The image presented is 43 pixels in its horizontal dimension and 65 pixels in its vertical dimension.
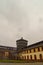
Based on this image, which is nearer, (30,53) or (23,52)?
(30,53)

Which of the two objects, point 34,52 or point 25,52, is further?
point 25,52

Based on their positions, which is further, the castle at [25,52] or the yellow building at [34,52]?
the castle at [25,52]

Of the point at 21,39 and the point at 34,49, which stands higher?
the point at 21,39

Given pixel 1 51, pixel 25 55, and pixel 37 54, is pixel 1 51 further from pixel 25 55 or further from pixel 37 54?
pixel 37 54

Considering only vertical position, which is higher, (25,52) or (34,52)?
(25,52)

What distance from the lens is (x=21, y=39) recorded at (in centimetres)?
6988

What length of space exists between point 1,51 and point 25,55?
1137 centimetres

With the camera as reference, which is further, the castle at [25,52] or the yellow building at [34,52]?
the castle at [25,52]

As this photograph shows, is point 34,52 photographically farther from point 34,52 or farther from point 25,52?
point 25,52

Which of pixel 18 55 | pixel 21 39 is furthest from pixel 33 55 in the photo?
pixel 21 39

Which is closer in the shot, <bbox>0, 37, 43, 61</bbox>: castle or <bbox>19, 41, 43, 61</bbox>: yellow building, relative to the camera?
<bbox>19, 41, 43, 61</bbox>: yellow building

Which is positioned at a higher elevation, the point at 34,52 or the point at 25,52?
the point at 25,52

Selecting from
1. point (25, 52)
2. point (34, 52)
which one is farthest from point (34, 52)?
point (25, 52)

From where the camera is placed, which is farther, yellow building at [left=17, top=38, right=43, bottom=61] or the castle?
the castle
